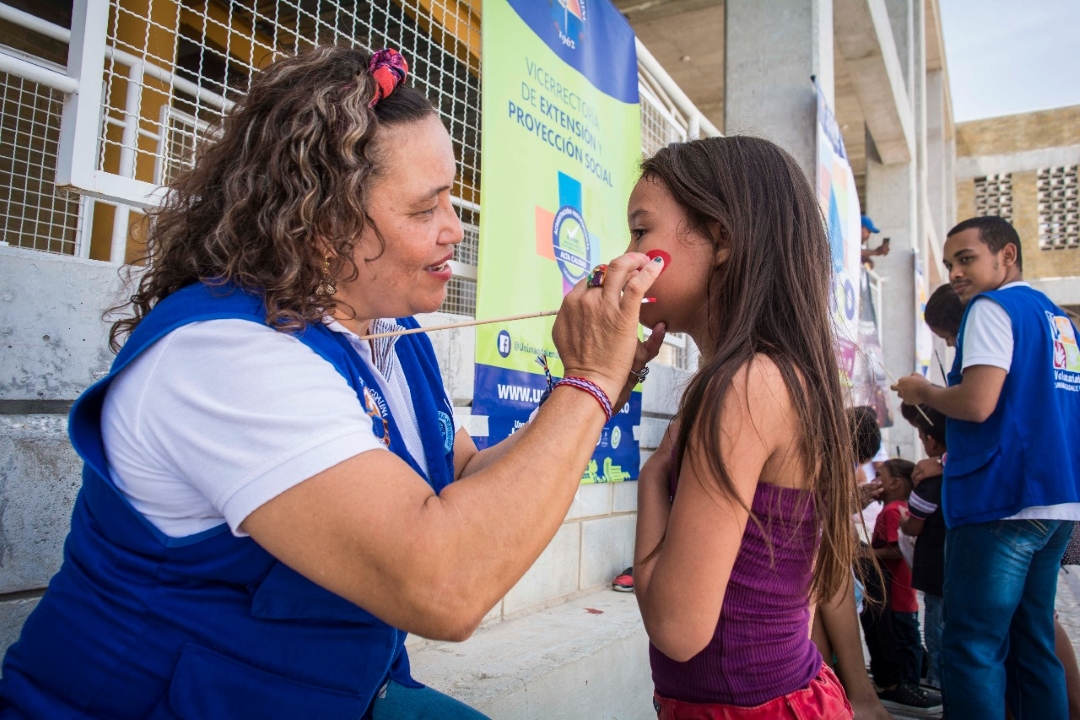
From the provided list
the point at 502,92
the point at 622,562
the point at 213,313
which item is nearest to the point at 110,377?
the point at 213,313

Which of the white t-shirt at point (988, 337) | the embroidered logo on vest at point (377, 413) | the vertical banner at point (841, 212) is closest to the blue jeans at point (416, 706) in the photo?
the embroidered logo on vest at point (377, 413)

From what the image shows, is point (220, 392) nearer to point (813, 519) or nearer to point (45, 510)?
point (45, 510)

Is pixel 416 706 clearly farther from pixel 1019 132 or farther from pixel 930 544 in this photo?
pixel 1019 132

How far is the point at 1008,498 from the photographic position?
2.42 m

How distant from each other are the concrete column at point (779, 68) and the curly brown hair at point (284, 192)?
13.2ft

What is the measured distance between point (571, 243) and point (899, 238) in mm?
8758

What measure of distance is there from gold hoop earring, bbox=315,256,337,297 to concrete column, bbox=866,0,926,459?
31.3ft

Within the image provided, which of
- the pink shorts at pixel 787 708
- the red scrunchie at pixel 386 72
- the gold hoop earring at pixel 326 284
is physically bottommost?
the pink shorts at pixel 787 708

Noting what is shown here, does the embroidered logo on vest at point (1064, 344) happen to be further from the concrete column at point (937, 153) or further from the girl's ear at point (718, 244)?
Answer: the concrete column at point (937, 153)

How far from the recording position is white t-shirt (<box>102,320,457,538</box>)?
89 centimetres

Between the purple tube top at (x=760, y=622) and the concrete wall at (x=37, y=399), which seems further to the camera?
the concrete wall at (x=37, y=399)

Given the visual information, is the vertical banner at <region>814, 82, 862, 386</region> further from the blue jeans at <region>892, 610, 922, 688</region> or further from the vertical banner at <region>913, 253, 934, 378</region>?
the vertical banner at <region>913, 253, 934, 378</region>

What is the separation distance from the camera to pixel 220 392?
92 cm

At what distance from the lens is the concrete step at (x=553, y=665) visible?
2084 mm
